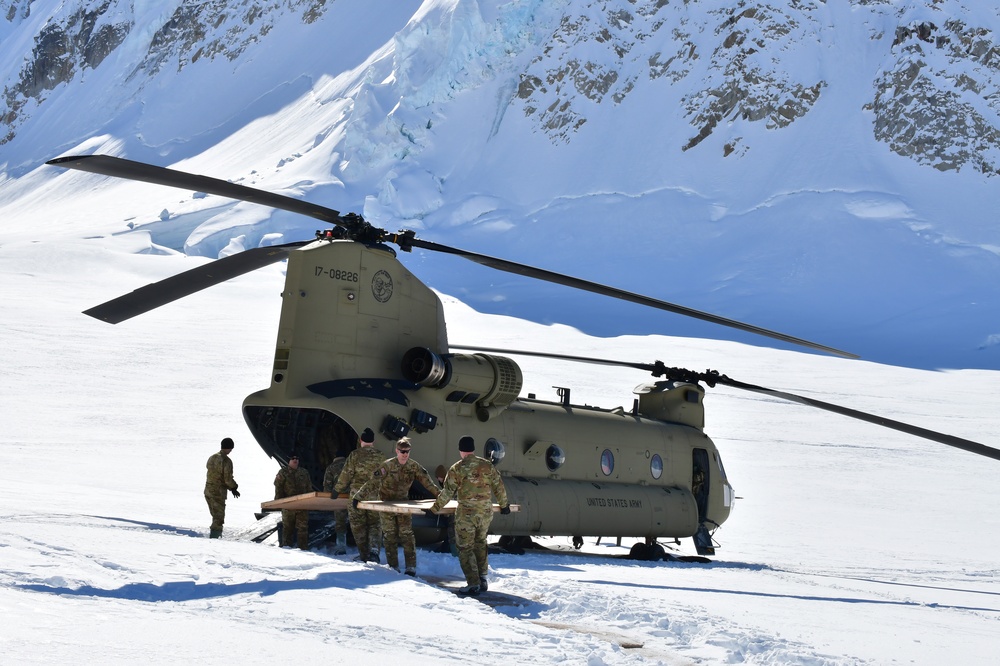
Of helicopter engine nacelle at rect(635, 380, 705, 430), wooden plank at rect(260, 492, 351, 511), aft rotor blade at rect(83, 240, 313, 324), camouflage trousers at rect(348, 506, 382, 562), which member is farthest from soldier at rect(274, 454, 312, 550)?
helicopter engine nacelle at rect(635, 380, 705, 430)

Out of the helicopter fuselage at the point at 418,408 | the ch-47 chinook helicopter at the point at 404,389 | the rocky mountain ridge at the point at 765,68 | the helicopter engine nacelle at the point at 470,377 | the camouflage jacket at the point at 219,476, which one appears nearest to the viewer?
the ch-47 chinook helicopter at the point at 404,389

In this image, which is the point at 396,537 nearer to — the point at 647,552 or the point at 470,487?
the point at 470,487

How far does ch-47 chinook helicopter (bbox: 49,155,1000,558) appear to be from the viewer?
10031 millimetres

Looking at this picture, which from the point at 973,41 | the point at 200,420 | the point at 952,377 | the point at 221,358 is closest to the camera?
the point at 200,420

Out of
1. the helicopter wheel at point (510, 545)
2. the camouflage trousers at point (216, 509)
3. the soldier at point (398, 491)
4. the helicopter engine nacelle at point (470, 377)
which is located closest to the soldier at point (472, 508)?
the soldier at point (398, 491)

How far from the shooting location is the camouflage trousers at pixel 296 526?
956 centimetres

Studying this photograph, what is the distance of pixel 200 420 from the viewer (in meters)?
22.2

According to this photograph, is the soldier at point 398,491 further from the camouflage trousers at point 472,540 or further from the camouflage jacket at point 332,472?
the camouflage jacket at point 332,472

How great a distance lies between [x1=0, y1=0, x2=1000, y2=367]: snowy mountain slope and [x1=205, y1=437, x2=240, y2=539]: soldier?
3604 centimetres

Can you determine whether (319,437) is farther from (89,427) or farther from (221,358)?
(221,358)

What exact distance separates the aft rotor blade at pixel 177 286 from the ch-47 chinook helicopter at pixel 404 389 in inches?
0.6

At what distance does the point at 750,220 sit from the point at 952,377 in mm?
25304

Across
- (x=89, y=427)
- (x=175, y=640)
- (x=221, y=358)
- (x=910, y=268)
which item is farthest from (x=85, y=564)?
(x=910, y=268)

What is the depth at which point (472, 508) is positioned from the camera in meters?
7.68
